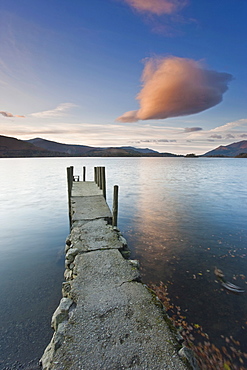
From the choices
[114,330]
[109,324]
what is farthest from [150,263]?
[114,330]

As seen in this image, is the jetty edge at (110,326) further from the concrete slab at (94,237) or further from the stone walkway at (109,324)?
the concrete slab at (94,237)

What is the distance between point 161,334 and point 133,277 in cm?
198

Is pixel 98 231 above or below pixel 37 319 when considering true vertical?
above

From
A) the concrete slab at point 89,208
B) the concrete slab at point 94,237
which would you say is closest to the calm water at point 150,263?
the concrete slab at point 94,237

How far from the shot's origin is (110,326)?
3977 millimetres

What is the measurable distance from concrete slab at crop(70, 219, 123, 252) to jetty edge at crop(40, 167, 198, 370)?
854 mm

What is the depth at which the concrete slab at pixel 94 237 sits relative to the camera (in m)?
7.76

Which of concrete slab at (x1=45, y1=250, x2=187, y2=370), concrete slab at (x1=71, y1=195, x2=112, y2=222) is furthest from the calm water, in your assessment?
concrete slab at (x1=71, y1=195, x2=112, y2=222)

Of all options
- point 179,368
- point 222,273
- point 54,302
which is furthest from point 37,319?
point 222,273

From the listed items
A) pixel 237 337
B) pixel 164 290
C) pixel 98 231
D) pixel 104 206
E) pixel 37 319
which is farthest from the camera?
pixel 104 206

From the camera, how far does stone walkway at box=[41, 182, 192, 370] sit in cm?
334

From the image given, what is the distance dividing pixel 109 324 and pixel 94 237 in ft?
15.3

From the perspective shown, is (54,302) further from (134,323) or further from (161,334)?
(161,334)

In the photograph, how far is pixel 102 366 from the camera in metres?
3.25
